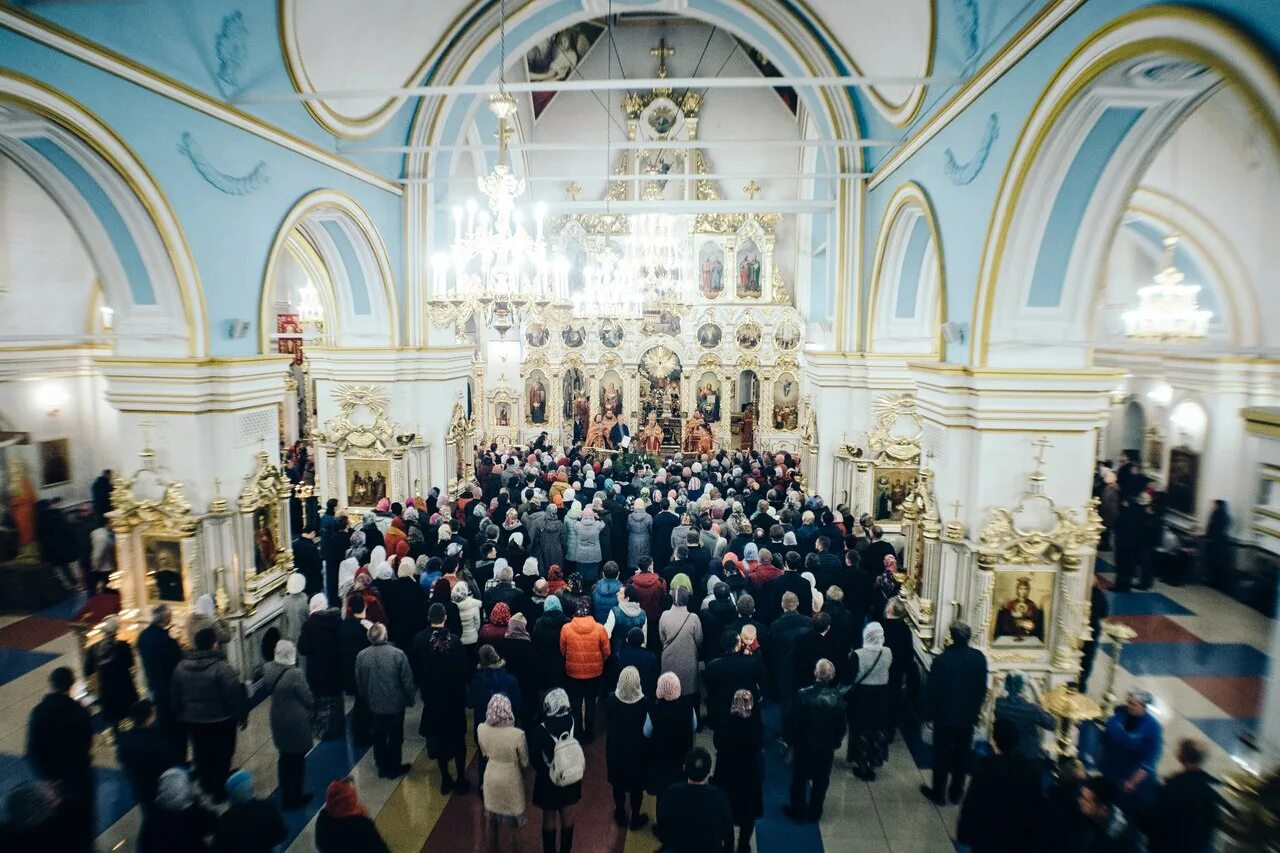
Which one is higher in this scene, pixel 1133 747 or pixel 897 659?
pixel 1133 747

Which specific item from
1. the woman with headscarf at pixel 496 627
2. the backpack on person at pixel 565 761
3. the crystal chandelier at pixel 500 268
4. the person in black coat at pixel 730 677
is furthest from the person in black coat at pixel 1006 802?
the crystal chandelier at pixel 500 268

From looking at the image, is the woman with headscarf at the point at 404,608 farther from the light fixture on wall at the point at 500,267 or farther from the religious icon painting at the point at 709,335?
the religious icon painting at the point at 709,335

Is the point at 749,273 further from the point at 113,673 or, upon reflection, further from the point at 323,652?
the point at 113,673

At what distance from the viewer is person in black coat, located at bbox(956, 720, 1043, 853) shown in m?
4.52

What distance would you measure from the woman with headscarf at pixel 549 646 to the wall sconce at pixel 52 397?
10801mm

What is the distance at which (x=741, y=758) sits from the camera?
510 cm

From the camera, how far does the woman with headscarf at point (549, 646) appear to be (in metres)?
6.43

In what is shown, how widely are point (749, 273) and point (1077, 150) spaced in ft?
48.7

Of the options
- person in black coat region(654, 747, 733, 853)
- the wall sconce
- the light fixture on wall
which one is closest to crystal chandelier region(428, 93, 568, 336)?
the light fixture on wall

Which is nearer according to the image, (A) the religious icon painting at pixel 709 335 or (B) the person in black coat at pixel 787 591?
(B) the person in black coat at pixel 787 591

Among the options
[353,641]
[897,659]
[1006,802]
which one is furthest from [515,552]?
[1006,802]

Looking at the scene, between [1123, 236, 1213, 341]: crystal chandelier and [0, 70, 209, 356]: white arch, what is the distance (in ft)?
33.3

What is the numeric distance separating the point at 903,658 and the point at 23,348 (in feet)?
45.0

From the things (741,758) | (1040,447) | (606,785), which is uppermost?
(1040,447)
